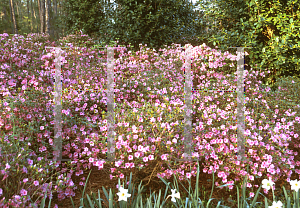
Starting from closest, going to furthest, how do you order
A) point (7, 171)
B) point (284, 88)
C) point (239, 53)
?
point (7, 171) → point (284, 88) → point (239, 53)

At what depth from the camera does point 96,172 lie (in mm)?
3109

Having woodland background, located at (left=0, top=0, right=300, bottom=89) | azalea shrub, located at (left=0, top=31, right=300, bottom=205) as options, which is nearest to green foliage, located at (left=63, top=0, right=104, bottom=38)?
woodland background, located at (left=0, top=0, right=300, bottom=89)

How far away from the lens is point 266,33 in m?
6.05

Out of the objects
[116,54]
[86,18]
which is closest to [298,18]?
[116,54]

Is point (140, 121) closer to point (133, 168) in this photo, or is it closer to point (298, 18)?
point (133, 168)

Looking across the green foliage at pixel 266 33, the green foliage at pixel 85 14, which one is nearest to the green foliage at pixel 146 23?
the green foliage at pixel 85 14

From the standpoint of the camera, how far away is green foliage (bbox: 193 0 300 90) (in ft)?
17.9

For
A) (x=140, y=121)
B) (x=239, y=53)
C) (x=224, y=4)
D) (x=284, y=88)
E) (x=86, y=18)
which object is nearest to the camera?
(x=140, y=121)

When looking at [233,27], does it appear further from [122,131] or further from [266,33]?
[122,131]

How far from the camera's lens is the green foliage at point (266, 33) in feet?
17.9

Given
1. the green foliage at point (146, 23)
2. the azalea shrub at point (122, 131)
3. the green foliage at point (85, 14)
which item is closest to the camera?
the azalea shrub at point (122, 131)

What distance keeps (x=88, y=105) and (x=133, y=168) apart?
156 cm

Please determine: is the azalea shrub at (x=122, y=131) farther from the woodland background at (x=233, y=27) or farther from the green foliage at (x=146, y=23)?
the green foliage at (x=146, y=23)

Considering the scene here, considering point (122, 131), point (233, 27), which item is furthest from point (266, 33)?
point (122, 131)
